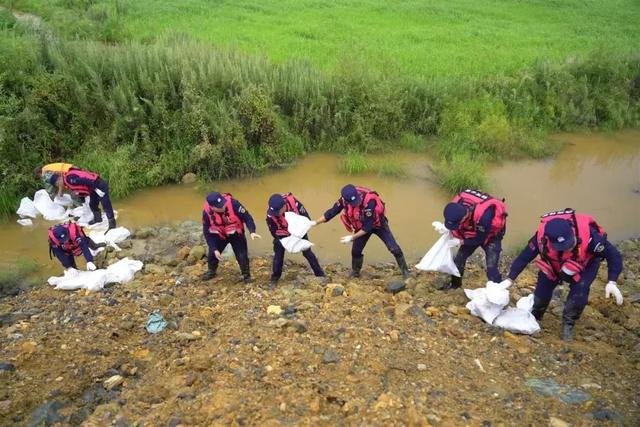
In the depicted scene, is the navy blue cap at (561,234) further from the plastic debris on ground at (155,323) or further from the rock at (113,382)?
the rock at (113,382)

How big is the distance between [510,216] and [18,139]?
7722 millimetres

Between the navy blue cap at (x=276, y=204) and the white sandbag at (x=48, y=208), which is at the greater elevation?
the navy blue cap at (x=276, y=204)

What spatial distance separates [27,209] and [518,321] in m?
6.67

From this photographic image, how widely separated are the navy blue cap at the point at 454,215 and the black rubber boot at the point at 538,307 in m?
1.00

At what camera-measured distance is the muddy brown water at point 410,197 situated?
750cm

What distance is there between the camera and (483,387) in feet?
13.3

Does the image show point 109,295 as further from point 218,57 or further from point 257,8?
point 257,8

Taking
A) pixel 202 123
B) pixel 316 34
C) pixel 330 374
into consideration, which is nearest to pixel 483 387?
pixel 330 374

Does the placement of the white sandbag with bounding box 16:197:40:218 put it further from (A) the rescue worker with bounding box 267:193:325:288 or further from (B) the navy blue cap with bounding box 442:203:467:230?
(B) the navy blue cap with bounding box 442:203:467:230

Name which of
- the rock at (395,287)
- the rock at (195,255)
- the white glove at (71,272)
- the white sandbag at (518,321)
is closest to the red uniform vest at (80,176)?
the white glove at (71,272)

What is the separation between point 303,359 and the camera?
4293 millimetres

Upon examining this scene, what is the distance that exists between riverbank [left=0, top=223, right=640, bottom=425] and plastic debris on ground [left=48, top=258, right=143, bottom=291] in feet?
0.42

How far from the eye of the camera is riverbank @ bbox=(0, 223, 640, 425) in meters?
3.77

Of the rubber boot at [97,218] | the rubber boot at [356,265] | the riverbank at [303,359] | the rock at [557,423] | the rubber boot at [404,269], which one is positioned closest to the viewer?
the rock at [557,423]
